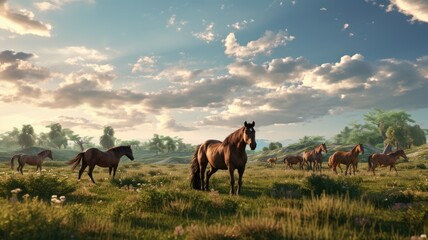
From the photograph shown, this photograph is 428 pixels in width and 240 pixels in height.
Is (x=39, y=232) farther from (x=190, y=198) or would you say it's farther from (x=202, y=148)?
(x=202, y=148)

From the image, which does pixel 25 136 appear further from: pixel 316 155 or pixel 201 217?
pixel 201 217

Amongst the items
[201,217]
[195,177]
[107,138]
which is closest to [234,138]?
[195,177]

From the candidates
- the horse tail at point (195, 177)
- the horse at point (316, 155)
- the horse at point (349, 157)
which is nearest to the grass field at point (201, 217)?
the horse tail at point (195, 177)

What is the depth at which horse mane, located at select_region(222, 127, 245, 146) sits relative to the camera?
12063 millimetres

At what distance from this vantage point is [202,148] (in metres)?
14.5

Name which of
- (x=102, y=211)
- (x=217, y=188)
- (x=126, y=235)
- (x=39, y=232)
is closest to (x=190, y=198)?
(x=102, y=211)

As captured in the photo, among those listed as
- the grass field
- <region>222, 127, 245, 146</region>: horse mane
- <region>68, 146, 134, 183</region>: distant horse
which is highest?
<region>222, 127, 245, 146</region>: horse mane

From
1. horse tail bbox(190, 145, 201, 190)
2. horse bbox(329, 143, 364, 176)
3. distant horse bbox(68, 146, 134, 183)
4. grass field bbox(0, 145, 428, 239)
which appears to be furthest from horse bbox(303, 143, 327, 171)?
grass field bbox(0, 145, 428, 239)

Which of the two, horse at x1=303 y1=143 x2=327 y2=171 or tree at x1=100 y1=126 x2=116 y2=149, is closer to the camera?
horse at x1=303 y1=143 x2=327 y2=171

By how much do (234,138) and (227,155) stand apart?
0.67 metres

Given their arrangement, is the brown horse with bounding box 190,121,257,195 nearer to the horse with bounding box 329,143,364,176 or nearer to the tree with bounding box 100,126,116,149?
the horse with bounding box 329,143,364,176

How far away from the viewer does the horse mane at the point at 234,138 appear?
12.1 m

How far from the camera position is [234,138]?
12.3 m

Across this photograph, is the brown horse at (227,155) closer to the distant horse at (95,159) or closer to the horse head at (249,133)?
the horse head at (249,133)
